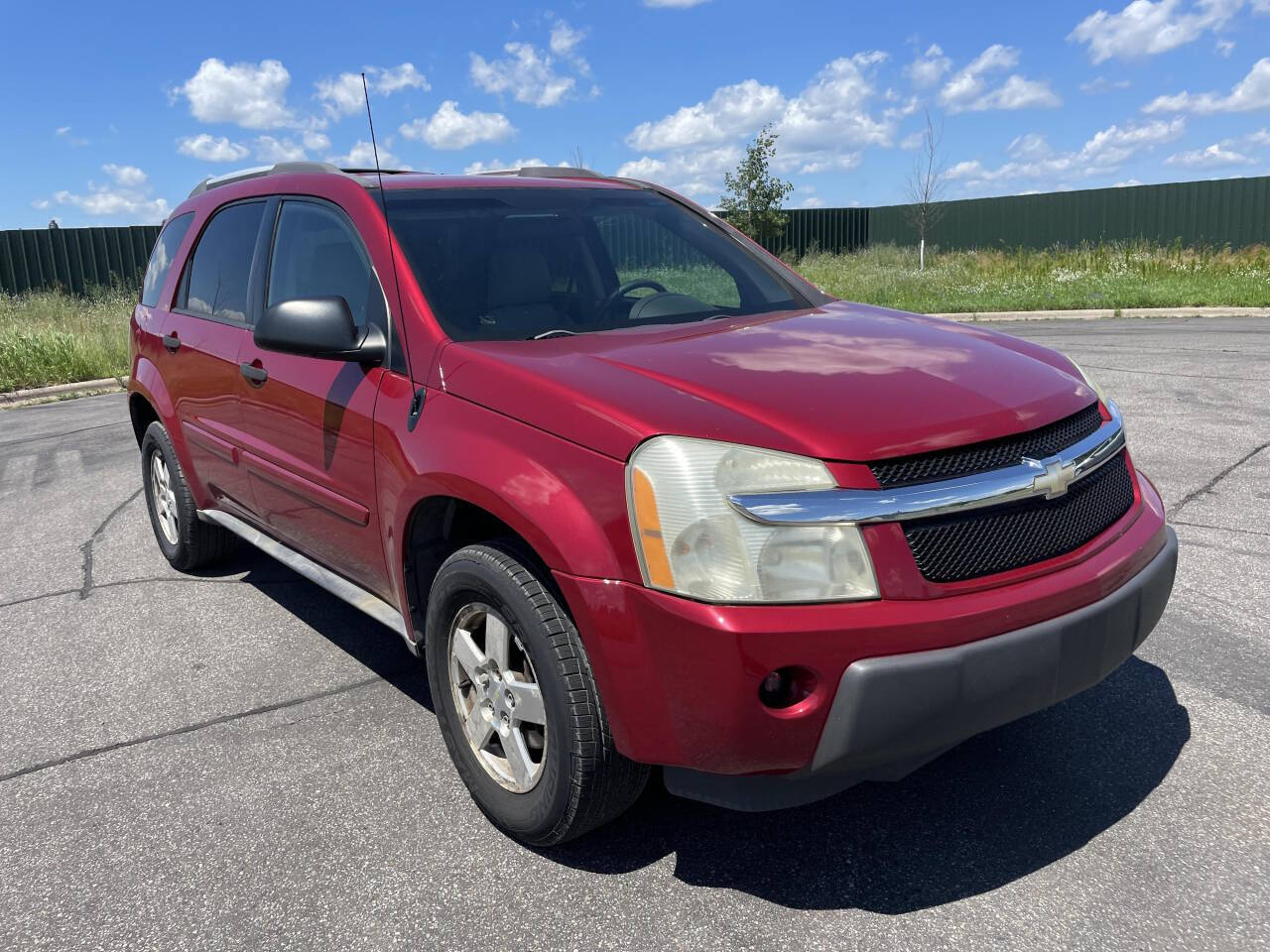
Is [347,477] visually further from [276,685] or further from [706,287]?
[706,287]

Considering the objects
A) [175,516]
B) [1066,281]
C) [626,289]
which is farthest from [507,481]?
[1066,281]

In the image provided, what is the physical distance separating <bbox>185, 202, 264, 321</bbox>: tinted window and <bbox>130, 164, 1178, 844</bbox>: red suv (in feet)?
1.91

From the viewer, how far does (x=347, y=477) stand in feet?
11.2

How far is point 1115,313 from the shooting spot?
17.0 metres

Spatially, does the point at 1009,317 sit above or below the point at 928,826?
above

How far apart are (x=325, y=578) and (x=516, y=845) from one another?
1377 mm

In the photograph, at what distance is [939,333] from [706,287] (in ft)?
3.20

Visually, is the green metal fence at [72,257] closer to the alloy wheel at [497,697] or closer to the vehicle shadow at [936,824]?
the alloy wheel at [497,697]

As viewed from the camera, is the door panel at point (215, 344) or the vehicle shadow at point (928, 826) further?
the door panel at point (215, 344)

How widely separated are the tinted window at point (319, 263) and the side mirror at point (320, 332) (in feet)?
0.48

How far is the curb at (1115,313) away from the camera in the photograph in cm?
1647

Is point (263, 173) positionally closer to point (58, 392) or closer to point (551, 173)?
point (551, 173)

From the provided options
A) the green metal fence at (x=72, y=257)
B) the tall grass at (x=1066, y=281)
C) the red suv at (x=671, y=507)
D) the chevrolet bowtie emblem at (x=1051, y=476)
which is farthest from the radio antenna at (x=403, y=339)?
the green metal fence at (x=72, y=257)

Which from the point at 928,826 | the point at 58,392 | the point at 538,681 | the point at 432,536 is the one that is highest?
the point at 432,536
